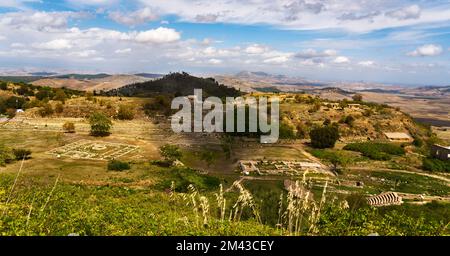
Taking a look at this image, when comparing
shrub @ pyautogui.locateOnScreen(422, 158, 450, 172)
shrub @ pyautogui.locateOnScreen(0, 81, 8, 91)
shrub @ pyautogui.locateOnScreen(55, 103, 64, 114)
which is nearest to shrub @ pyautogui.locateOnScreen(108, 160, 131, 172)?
shrub @ pyautogui.locateOnScreen(55, 103, 64, 114)

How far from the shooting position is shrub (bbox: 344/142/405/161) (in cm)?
5781

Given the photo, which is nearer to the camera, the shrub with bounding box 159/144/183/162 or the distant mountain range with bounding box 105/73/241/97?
the shrub with bounding box 159/144/183/162

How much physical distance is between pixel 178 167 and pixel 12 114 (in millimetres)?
42068

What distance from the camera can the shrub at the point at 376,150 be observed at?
5781 centimetres

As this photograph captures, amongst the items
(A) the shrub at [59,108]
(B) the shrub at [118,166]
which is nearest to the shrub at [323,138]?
(B) the shrub at [118,166]

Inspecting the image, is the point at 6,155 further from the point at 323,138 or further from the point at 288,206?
the point at 323,138

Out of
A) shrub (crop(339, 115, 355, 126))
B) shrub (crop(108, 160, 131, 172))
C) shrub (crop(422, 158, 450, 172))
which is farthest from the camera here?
shrub (crop(339, 115, 355, 126))

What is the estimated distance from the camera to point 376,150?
60.8 metres

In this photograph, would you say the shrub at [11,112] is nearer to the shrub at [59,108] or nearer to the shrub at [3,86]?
the shrub at [59,108]

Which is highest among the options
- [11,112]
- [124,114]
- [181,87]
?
[181,87]

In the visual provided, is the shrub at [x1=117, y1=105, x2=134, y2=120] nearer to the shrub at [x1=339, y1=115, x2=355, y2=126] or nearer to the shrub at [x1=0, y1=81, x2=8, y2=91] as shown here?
the shrub at [x1=0, y1=81, x2=8, y2=91]

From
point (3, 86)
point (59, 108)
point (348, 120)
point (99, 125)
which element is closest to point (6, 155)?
point (99, 125)

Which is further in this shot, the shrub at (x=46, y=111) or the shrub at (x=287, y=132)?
the shrub at (x=46, y=111)
